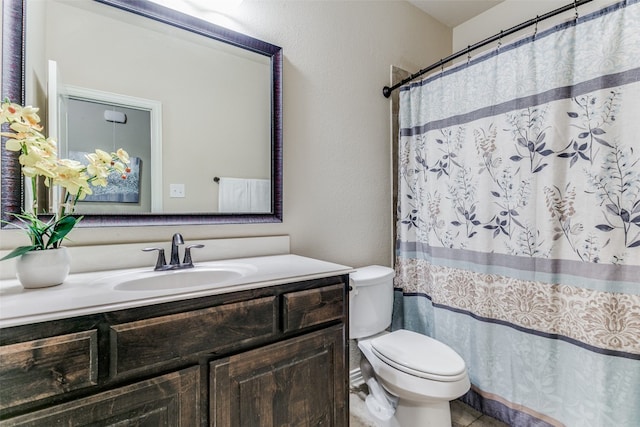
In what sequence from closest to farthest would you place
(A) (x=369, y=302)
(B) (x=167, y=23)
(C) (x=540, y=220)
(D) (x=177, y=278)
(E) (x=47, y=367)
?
(E) (x=47, y=367), (D) (x=177, y=278), (B) (x=167, y=23), (C) (x=540, y=220), (A) (x=369, y=302)

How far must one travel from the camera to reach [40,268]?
2.77ft

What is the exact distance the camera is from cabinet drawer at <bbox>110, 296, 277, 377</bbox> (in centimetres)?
74

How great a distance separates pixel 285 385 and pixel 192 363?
12.8 inches

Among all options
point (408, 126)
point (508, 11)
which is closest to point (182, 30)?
point (408, 126)

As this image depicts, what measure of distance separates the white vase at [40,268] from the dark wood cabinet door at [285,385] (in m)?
0.53

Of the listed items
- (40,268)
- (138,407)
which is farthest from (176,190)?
(138,407)

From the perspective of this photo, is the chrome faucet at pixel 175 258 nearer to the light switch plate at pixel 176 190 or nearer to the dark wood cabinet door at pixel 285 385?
the light switch plate at pixel 176 190

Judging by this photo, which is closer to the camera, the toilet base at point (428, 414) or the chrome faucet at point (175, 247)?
the chrome faucet at point (175, 247)

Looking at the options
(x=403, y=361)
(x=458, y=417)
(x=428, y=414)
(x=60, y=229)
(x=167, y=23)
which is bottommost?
(x=458, y=417)

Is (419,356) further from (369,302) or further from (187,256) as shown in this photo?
(187,256)

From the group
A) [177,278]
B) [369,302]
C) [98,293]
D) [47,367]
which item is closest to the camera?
[47,367]

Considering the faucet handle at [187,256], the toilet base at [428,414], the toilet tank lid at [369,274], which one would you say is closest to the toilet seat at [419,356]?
the toilet base at [428,414]

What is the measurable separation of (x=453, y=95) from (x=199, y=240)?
5.09 feet

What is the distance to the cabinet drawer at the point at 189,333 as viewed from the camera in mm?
738
